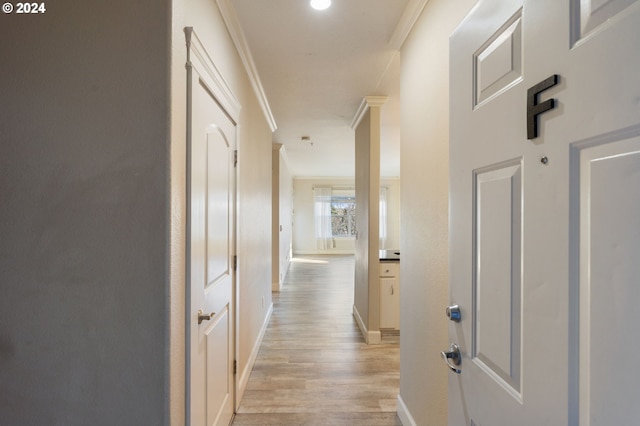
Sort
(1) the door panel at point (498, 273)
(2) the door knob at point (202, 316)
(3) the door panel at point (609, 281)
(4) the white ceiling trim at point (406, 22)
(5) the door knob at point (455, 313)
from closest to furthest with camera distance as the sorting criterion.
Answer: (3) the door panel at point (609, 281) → (1) the door panel at point (498, 273) → (5) the door knob at point (455, 313) → (2) the door knob at point (202, 316) → (4) the white ceiling trim at point (406, 22)

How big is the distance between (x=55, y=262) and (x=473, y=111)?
1.45 meters

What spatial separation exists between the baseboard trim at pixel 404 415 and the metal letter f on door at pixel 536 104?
5.87 ft

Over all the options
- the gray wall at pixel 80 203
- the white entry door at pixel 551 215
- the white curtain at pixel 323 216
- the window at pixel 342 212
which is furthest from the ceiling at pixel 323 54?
the window at pixel 342 212

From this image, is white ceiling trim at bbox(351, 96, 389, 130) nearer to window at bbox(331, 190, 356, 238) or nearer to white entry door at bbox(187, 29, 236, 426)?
white entry door at bbox(187, 29, 236, 426)

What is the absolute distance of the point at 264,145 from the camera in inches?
135

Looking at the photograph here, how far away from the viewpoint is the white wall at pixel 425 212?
1425 mm

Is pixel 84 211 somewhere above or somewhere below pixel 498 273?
above

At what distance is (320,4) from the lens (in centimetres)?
174

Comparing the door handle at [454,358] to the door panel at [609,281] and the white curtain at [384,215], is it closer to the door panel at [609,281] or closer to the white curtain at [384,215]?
the door panel at [609,281]

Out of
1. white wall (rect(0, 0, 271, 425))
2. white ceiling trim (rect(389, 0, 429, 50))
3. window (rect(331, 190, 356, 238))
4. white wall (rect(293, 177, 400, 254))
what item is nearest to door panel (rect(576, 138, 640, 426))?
white wall (rect(0, 0, 271, 425))

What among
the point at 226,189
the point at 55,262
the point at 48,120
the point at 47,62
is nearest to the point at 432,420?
the point at 226,189

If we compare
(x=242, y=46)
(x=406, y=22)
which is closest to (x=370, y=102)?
(x=406, y=22)

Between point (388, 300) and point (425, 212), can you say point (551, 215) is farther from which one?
point (388, 300)

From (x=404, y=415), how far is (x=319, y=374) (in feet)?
2.77
